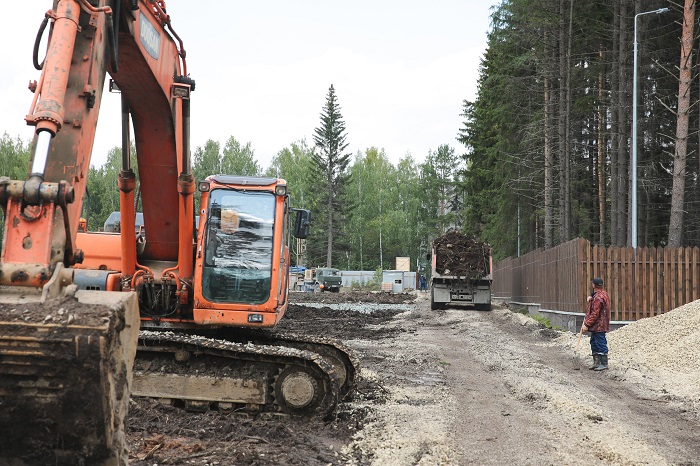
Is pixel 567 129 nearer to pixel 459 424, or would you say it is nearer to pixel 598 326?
pixel 598 326

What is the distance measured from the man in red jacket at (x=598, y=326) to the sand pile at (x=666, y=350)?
0.44m

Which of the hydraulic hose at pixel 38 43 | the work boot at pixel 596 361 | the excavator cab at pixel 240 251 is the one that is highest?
the hydraulic hose at pixel 38 43

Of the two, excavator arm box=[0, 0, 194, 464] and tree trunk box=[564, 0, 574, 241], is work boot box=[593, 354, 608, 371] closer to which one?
excavator arm box=[0, 0, 194, 464]

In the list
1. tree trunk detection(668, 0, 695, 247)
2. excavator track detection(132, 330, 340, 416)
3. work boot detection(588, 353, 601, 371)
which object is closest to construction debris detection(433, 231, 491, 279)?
tree trunk detection(668, 0, 695, 247)

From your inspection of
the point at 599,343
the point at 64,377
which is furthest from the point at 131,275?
the point at 599,343

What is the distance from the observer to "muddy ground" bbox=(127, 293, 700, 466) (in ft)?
21.4

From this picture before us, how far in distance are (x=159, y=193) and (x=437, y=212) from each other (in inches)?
3059

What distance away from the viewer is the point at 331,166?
243 feet

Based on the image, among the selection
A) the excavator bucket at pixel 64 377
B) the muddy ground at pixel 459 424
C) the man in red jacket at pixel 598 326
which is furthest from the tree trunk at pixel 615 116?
the excavator bucket at pixel 64 377

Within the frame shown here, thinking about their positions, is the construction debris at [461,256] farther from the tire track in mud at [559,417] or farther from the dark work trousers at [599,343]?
the dark work trousers at [599,343]

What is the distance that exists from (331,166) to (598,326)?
61.4 m

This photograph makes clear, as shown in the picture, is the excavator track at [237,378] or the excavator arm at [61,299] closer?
the excavator arm at [61,299]

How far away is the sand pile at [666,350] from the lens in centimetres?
1170

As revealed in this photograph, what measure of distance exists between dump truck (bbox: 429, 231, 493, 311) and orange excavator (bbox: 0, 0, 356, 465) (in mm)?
22130
